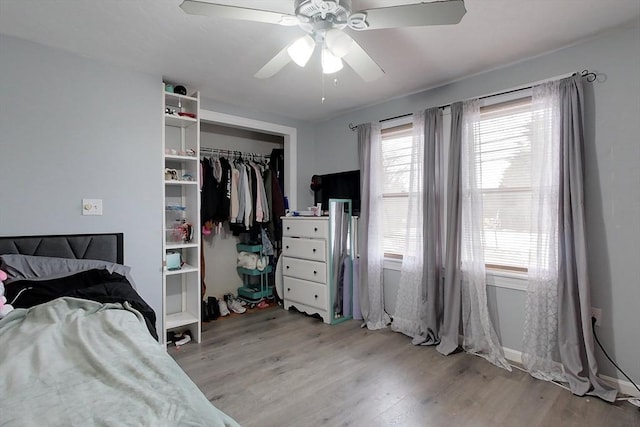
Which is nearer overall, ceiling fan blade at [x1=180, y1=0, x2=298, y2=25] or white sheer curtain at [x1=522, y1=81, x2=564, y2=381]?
ceiling fan blade at [x1=180, y1=0, x2=298, y2=25]

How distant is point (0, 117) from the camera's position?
2.06m

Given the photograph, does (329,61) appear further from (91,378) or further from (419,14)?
(91,378)

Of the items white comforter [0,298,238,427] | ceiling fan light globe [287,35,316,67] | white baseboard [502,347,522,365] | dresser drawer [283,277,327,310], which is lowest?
white baseboard [502,347,522,365]

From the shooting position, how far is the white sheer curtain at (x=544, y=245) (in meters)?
2.21

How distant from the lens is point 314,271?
341 centimetres

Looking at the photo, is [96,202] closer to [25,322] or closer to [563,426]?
[25,322]

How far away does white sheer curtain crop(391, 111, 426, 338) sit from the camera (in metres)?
2.93

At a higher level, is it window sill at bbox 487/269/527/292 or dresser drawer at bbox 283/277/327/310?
window sill at bbox 487/269/527/292

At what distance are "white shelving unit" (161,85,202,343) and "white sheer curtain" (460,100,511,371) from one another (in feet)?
7.75

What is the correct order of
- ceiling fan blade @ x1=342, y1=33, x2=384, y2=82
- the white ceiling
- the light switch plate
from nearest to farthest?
ceiling fan blade @ x1=342, y1=33, x2=384, y2=82 → the white ceiling → the light switch plate

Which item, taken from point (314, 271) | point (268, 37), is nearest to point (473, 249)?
point (314, 271)

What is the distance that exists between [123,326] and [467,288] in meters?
2.47

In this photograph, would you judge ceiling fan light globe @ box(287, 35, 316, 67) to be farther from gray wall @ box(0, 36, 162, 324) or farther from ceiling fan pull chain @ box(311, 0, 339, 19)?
gray wall @ box(0, 36, 162, 324)

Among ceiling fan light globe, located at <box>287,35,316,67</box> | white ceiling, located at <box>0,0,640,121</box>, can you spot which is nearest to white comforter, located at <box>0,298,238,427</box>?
ceiling fan light globe, located at <box>287,35,316,67</box>
